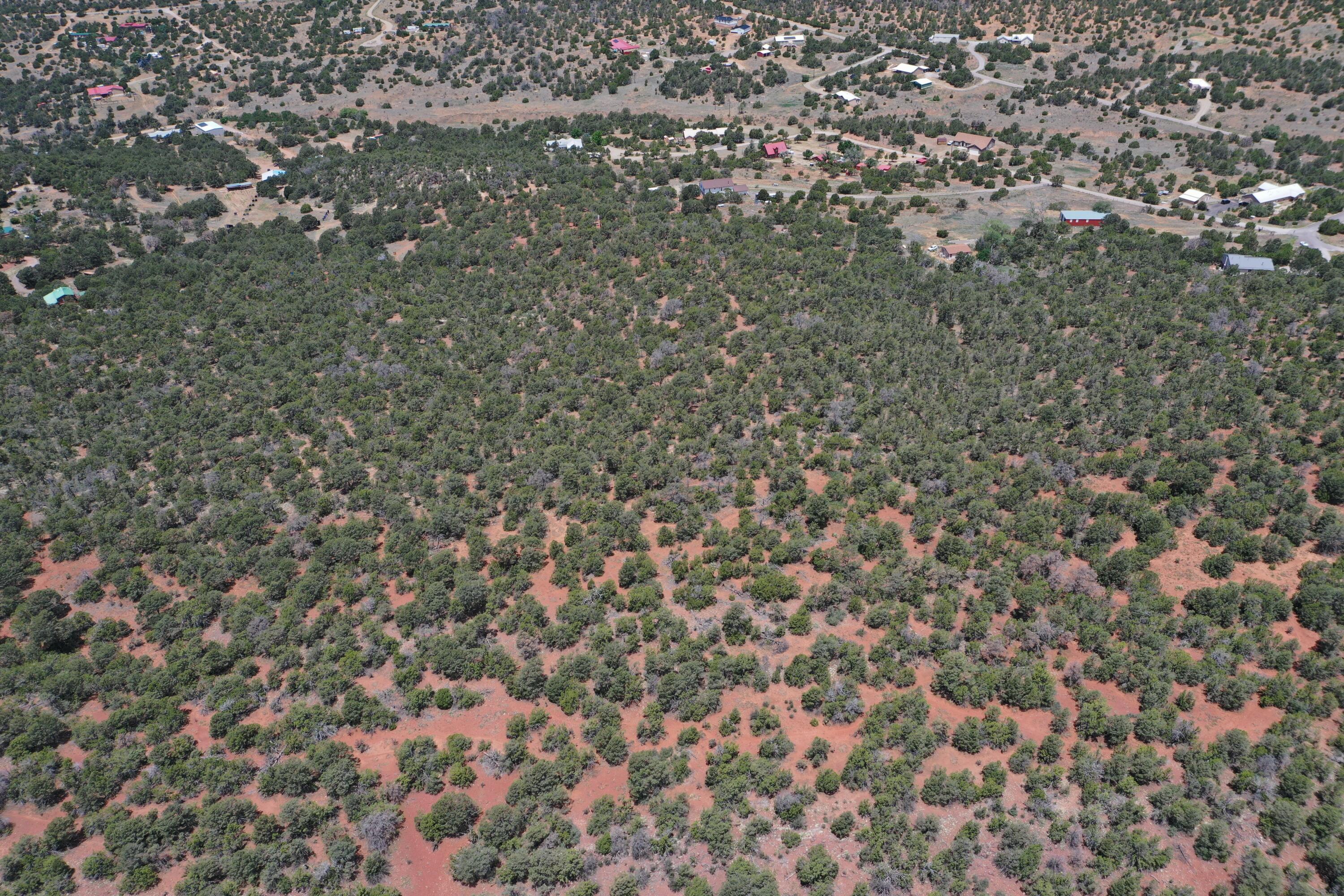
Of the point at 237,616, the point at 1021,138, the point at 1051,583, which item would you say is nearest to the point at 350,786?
the point at 237,616

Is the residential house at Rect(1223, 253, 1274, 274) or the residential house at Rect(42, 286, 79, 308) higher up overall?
Answer: the residential house at Rect(1223, 253, 1274, 274)

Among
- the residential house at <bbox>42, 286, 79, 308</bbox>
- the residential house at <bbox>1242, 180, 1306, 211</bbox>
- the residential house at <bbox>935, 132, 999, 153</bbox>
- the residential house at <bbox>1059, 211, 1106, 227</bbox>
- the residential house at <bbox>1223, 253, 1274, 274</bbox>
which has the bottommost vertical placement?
the residential house at <bbox>42, 286, 79, 308</bbox>

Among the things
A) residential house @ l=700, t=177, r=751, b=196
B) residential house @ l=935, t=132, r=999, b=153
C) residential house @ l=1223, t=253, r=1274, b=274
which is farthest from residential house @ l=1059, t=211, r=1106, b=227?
residential house @ l=700, t=177, r=751, b=196

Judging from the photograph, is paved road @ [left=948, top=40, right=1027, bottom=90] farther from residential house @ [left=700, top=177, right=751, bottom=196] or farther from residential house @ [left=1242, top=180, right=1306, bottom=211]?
residential house @ [left=700, top=177, right=751, bottom=196]

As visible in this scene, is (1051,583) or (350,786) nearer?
(350,786)

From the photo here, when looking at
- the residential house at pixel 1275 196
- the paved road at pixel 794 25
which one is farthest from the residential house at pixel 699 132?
the residential house at pixel 1275 196

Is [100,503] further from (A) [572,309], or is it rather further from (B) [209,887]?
(A) [572,309]

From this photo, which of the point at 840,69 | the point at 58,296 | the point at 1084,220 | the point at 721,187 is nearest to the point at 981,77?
the point at 840,69
